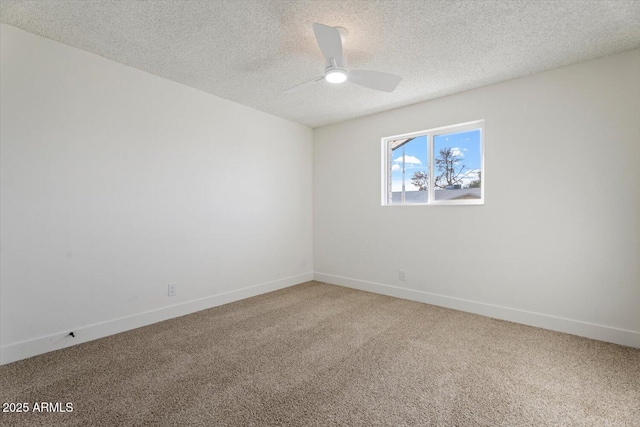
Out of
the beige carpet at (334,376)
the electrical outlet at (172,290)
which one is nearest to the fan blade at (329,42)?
the beige carpet at (334,376)

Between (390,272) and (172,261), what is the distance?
2.59m

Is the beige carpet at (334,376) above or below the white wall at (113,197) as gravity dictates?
below

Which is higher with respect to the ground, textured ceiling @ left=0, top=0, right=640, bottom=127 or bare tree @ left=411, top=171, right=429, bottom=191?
textured ceiling @ left=0, top=0, right=640, bottom=127

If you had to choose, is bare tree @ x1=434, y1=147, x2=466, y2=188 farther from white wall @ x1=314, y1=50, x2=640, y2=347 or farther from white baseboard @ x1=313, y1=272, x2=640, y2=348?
white baseboard @ x1=313, y1=272, x2=640, y2=348

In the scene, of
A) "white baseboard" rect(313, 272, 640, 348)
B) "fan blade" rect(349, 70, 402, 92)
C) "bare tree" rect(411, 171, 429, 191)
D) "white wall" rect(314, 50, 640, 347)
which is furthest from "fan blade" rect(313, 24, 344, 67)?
"white baseboard" rect(313, 272, 640, 348)

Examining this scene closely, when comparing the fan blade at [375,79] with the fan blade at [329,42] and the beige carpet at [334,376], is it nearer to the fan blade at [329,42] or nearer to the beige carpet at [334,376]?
the fan blade at [329,42]

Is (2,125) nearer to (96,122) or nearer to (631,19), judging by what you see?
(96,122)

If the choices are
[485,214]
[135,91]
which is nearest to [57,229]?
[135,91]

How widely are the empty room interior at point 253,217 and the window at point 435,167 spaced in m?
0.02

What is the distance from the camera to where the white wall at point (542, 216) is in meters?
2.39

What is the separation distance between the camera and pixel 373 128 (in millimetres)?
3988

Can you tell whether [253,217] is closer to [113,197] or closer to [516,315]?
[113,197]

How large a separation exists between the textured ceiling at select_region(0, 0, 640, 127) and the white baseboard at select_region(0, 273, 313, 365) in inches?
92.1

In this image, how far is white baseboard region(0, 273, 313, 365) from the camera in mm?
2158
